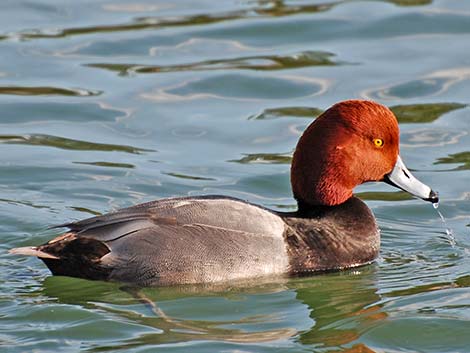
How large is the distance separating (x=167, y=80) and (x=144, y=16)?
7.03ft

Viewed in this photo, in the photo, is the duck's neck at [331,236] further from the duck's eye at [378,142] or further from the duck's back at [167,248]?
the duck's eye at [378,142]

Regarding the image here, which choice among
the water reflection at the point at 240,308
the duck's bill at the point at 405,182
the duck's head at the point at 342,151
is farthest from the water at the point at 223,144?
the duck's head at the point at 342,151

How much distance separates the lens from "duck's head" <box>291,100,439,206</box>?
8.48m

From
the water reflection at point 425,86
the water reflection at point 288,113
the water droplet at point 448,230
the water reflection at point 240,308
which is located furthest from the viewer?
the water reflection at point 425,86

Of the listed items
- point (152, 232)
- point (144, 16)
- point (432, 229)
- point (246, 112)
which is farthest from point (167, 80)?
point (152, 232)

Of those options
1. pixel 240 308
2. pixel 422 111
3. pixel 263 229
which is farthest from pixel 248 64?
pixel 240 308

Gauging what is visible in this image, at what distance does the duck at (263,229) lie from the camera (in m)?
7.91

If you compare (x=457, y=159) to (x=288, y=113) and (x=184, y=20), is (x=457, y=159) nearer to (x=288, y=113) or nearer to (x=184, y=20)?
(x=288, y=113)

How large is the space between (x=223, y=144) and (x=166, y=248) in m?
3.43

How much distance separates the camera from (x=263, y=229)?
26.6ft

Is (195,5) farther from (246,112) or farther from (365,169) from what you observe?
(365,169)

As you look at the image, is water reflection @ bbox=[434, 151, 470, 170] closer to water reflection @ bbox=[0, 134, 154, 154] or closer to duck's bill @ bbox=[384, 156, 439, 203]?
duck's bill @ bbox=[384, 156, 439, 203]

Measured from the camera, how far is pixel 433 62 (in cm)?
1325

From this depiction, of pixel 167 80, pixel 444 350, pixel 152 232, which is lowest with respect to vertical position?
pixel 444 350
